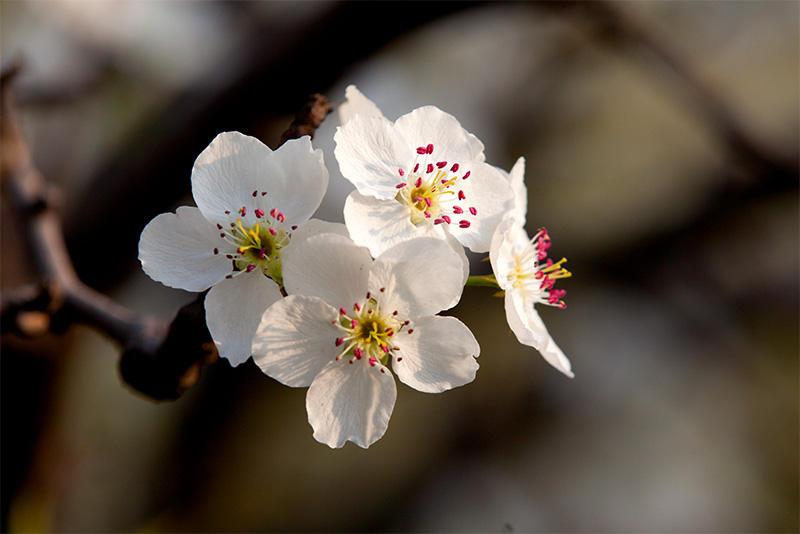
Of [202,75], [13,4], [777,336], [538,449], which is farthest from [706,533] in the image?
[13,4]

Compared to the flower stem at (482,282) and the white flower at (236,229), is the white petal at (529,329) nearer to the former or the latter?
the flower stem at (482,282)

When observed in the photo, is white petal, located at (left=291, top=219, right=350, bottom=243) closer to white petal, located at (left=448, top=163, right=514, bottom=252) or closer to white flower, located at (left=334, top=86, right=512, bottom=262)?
white flower, located at (left=334, top=86, right=512, bottom=262)

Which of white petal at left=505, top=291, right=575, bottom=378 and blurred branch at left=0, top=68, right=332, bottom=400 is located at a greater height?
white petal at left=505, top=291, right=575, bottom=378

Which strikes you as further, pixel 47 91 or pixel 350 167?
pixel 47 91

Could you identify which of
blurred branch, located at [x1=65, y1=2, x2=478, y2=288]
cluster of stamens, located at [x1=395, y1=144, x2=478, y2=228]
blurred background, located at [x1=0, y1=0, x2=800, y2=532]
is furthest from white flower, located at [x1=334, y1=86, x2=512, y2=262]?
blurred background, located at [x1=0, y1=0, x2=800, y2=532]

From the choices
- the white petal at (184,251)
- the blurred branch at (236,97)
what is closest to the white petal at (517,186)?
the white petal at (184,251)

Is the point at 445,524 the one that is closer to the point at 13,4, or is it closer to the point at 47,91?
the point at 47,91
